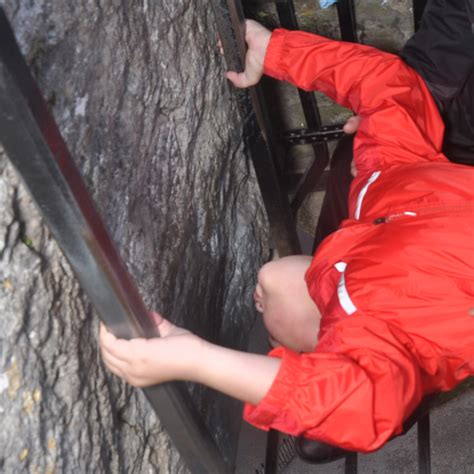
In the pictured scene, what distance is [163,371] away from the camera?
3.86ft

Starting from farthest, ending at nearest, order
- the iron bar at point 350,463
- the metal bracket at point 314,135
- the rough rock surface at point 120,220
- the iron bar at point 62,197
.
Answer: the metal bracket at point 314,135, the iron bar at point 350,463, the rough rock surface at point 120,220, the iron bar at point 62,197

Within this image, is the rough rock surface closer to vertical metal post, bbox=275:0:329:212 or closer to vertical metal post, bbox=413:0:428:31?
vertical metal post, bbox=275:0:329:212

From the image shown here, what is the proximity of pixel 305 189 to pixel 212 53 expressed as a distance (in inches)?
29.0

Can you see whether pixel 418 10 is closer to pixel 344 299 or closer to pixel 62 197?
pixel 344 299

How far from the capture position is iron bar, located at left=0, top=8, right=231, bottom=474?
32.5 inches

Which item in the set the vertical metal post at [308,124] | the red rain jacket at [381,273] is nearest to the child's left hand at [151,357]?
the red rain jacket at [381,273]

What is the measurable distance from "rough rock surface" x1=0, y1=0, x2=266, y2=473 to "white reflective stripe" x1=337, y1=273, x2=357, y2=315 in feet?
1.05

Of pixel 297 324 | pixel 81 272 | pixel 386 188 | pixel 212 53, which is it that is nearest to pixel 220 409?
pixel 297 324

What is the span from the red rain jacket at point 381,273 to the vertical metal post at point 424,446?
1.25 feet

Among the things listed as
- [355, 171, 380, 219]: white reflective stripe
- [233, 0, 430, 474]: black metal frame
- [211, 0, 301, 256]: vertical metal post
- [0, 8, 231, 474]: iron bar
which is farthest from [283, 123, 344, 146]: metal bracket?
[0, 8, 231, 474]: iron bar

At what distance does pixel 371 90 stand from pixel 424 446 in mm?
765

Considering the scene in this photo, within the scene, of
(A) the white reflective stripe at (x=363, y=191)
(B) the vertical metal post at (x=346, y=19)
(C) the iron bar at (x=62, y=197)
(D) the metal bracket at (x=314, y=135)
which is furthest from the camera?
(D) the metal bracket at (x=314, y=135)

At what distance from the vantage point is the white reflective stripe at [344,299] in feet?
4.32

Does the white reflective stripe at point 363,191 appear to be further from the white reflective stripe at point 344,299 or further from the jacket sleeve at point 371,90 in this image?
the white reflective stripe at point 344,299
